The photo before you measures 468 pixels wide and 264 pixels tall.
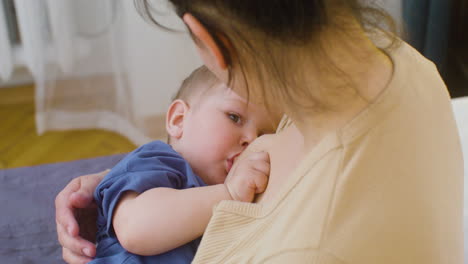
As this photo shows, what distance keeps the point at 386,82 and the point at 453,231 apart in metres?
0.19

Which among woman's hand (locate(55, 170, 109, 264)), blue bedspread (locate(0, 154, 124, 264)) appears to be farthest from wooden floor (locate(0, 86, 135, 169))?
woman's hand (locate(55, 170, 109, 264))

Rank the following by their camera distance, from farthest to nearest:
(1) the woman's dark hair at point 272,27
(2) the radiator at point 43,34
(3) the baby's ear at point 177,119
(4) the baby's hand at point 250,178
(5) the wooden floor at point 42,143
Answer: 1. (5) the wooden floor at point 42,143
2. (2) the radiator at point 43,34
3. (3) the baby's ear at point 177,119
4. (4) the baby's hand at point 250,178
5. (1) the woman's dark hair at point 272,27

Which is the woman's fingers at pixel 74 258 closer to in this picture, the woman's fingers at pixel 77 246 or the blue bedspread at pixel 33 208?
the woman's fingers at pixel 77 246

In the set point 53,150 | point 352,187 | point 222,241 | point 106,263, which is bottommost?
point 53,150

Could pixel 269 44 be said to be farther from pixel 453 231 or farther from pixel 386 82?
pixel 453 231

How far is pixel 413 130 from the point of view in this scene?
1.97ft

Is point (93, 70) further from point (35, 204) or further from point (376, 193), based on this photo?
point (376, 193)

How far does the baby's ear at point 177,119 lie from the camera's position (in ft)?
3.54

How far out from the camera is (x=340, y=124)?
59 cm

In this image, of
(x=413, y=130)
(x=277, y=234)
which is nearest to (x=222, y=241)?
(x=277, y=234)

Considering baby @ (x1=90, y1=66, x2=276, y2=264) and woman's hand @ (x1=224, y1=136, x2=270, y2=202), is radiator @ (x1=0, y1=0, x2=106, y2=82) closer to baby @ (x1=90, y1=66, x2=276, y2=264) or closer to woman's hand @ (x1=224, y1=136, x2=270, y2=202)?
baby @ (x1=90, y1=66, x2=276, y2=264)

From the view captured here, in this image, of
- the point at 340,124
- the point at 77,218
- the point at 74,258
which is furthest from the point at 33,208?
the point at 340,124

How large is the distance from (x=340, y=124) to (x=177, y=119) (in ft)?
1.76

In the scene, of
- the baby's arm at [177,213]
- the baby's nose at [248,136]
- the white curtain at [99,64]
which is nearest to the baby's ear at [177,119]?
the baby's nose at [248,136]
